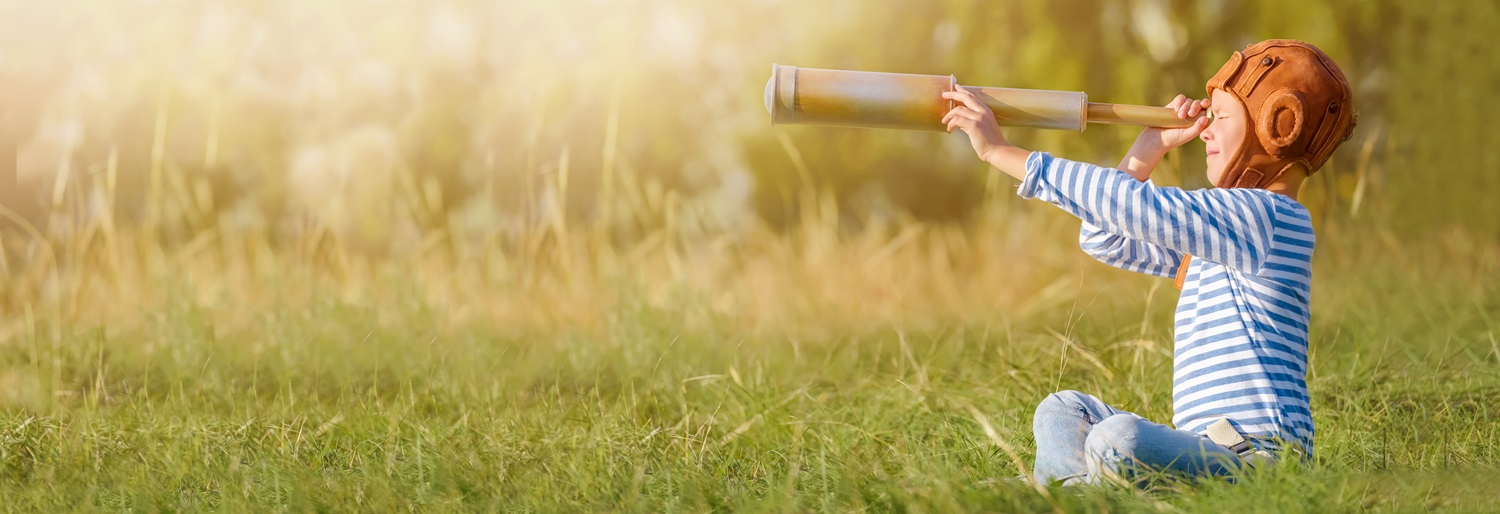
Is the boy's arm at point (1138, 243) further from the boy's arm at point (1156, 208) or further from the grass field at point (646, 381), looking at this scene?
the grass field at point (646, 381)

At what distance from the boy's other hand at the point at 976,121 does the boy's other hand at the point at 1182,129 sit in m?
0.38

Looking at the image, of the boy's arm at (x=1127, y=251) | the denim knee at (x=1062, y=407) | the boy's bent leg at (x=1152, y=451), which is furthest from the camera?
the boy's arm at (x=1127, y=251)

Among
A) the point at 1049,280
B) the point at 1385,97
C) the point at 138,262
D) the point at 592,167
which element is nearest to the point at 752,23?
the point at 592,167

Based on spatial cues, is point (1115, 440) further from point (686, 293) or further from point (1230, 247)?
point (686, 293)

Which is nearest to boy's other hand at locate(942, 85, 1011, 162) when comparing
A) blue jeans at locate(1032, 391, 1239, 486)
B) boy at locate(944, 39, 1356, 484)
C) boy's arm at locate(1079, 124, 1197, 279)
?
boy at locate(944, 39, 1356, 484)

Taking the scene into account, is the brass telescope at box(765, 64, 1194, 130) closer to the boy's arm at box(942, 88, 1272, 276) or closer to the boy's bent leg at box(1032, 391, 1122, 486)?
the boy's arm at box(942, 88, 1272, 276)

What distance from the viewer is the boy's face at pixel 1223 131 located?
281 cm

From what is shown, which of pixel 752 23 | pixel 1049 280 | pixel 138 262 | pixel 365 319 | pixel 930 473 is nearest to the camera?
pixel 930 473

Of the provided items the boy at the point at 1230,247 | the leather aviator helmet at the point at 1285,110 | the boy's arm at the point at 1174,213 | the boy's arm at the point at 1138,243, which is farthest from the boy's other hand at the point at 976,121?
the leather aviator helmet at the point at 1285,110

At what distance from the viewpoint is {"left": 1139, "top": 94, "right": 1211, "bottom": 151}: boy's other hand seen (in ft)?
9.58

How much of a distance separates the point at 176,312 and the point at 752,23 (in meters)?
5.41

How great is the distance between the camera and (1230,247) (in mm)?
2652

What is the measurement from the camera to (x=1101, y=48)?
27.3 feet

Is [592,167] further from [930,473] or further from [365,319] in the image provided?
[930,473]
